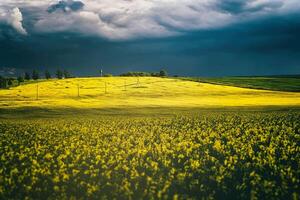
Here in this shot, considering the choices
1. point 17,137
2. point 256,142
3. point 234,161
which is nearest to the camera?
point 234,161

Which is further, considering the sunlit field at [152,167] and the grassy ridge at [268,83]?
the grassy ridge at [268,83]

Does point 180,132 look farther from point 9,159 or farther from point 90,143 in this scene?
point 9,159

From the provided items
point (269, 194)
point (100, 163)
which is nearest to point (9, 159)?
point (100, 163)

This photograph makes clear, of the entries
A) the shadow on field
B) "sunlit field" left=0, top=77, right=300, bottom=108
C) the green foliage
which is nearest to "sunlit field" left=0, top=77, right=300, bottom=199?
the green foliage

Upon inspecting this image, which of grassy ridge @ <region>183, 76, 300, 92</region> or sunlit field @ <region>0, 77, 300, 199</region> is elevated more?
grassy ridge @ <region>183, 76, 300, 92</region>

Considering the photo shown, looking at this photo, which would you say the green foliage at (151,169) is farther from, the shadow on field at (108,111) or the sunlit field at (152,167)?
the shadow on field at (108,111)

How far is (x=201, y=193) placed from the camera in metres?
16.4

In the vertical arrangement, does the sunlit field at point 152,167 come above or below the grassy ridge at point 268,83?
below

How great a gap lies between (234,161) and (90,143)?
1093cm

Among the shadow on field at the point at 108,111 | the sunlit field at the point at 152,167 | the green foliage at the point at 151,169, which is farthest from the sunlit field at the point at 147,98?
the green foliage at the point at 151,169

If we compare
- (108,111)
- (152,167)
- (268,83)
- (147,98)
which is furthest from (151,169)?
(268,83)

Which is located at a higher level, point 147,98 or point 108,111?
point 147,98

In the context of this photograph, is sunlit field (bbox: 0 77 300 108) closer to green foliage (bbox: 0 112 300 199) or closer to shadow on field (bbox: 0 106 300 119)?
shadow on field (bbox: 0 106 300 119)

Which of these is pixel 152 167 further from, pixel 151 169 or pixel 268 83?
pixel 268 83
